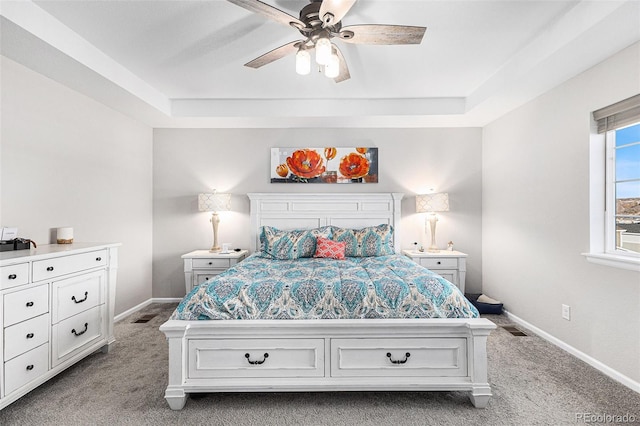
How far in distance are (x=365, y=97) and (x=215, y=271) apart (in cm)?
275

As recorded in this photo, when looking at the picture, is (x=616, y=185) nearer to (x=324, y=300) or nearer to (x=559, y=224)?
(x=559, y=224)

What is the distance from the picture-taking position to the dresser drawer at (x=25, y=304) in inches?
71.4

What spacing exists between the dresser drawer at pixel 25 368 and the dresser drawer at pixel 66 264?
0.48 metres

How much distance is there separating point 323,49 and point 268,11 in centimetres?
37

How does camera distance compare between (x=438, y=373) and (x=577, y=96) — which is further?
(x=577, y=96)

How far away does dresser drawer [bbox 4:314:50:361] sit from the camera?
1812 millimetres

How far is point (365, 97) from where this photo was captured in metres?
3.61

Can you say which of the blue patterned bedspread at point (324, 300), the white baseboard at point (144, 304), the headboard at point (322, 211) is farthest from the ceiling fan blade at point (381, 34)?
the white baseboard at point (144, 304)

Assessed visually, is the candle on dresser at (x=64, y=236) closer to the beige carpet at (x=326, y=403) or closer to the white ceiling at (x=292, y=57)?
the beige carpet at (x=326, y=403)

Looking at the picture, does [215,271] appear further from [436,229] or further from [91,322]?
[436,229]

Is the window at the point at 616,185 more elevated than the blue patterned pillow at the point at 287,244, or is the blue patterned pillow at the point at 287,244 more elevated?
the window at the point at 616,185

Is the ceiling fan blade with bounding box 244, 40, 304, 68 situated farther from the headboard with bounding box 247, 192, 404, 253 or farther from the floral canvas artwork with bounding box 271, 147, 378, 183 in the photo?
the headboard with bounding box 247, 192, 404, 253

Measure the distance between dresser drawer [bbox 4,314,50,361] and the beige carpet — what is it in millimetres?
368

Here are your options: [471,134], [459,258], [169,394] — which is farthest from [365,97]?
[169,394]
